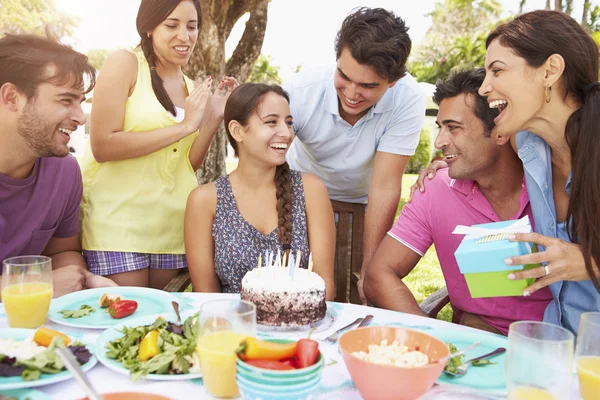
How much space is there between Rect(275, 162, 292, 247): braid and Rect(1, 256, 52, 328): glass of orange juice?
1.41 meters

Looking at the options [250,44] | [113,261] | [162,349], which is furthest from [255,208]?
[250,44]

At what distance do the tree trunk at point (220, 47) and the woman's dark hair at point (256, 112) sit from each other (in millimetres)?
3624

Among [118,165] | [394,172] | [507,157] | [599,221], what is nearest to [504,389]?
[599,221]

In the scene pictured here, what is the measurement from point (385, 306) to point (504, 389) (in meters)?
1.48

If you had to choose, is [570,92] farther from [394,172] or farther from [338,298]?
[338,298]

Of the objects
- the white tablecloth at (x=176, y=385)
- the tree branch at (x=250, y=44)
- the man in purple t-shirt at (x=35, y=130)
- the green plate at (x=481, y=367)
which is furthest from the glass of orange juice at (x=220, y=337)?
the tree branch at (x=250, y=44)

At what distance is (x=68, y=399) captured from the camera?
1.47m

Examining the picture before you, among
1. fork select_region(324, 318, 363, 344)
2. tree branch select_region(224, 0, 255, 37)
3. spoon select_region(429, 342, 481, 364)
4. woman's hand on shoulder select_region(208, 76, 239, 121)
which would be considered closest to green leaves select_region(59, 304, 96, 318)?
fork select_region(324, 318, 363, 344)

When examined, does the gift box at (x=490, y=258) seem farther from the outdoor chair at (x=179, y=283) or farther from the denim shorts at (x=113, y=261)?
the denim shorts at (x=113, y=261)

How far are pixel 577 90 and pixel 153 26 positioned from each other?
2340mm

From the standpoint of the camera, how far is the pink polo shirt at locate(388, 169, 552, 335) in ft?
9.40

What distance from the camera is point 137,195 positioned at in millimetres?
3340

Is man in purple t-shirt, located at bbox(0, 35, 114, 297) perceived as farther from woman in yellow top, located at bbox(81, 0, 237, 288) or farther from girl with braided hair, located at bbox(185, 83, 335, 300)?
girl with braided hair, located at bbox(185, 83, 335, 300)

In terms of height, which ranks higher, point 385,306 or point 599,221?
point 599,221
